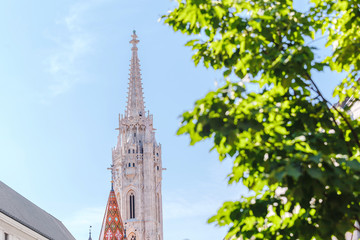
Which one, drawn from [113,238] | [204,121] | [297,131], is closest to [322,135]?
[297,131]

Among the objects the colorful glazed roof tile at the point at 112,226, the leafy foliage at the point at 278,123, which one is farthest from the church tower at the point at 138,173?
the leafy foliage at the point at 278,123

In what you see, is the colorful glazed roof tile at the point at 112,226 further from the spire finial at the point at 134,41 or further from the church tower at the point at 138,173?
the spire finial at the point at 134,41

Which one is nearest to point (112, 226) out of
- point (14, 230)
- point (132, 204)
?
point (14, 230)

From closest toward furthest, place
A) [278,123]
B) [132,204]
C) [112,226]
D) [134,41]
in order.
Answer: [278,123]
[112,226]
[132,204]
[134,41]

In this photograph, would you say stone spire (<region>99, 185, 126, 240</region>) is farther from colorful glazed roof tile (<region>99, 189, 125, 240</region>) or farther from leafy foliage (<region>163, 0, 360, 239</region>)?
leafy foliage (<region>163, 0, 360, 239</region>)

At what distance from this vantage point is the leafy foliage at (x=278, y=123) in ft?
24.0

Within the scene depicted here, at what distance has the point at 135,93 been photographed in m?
108

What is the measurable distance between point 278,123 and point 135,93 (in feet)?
330

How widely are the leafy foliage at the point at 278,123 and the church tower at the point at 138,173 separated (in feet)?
291

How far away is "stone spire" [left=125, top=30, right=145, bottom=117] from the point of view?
4186 inches

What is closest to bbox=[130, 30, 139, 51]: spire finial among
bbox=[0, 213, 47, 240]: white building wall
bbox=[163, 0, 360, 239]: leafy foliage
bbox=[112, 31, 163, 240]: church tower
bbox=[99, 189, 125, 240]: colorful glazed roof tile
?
bbox=[112, 31, 163, 240]: church tower

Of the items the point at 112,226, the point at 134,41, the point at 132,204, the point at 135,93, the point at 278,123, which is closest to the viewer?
the point at 278,123

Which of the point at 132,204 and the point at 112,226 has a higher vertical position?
the point at 132,204

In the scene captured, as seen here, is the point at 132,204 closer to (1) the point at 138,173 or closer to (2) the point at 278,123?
(1) the point at 138,173
